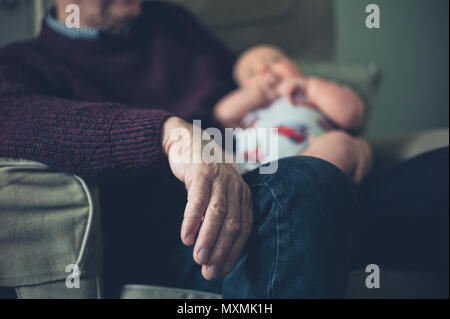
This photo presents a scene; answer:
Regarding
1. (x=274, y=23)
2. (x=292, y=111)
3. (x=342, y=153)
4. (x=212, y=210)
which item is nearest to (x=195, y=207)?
(x=212, y=210)

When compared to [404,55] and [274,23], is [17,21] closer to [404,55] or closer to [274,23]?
[274,23]

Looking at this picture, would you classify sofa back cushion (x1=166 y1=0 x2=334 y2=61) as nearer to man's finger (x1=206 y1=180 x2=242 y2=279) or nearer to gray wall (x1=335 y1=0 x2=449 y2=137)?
gray wall (x1=335 y1=0 x2=449 y2=137)

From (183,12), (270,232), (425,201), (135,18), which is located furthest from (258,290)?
(183,12)

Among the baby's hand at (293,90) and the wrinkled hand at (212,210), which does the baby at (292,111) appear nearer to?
the baby's hand at (293,90)

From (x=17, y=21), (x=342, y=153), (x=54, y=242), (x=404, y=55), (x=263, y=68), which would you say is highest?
(x=404, y=55)

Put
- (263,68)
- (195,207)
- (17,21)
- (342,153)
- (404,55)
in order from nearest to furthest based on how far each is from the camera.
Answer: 1. (195,207)
2. (342,153)
3. (263,68)
4. (17,21)
5. (404,55)

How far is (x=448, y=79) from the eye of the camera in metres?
1.68

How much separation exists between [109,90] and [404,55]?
4.66ft

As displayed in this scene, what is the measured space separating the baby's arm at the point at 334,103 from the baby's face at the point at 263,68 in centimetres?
8

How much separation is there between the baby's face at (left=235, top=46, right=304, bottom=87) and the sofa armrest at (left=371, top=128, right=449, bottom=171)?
0.27 meters

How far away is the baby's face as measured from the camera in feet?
2.80

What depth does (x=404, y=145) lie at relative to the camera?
82 cm

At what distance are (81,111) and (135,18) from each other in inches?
18.6

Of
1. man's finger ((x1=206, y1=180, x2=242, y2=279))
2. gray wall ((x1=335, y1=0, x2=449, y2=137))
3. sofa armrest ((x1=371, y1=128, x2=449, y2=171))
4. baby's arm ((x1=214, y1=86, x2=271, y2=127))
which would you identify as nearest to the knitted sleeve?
man's finger ((x1=206, y1=180, x2=242, y2=279))
